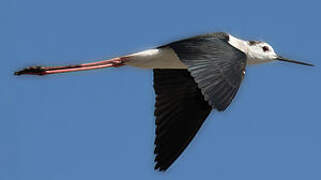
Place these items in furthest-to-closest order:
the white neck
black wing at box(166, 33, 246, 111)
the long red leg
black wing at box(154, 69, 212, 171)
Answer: the white neck < the long red leg < black wing at box(154, 69, 212, 171) < black wing at box(166, 33, 246, 111)

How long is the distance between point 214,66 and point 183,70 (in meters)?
2.26

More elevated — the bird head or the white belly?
the white belly

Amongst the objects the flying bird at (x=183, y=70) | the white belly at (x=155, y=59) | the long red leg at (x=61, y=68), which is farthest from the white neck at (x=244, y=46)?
the long red leg at (x=61, y=68)

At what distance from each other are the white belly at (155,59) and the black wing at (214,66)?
0.30 m

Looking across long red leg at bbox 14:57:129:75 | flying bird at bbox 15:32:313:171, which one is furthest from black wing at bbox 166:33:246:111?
long red leg at bbox 14:57:129:75

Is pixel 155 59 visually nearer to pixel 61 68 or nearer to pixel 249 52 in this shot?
pixel 61 68

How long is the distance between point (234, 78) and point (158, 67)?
210 centimetres

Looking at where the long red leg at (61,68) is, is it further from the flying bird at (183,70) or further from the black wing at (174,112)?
the black wing at (174,112)

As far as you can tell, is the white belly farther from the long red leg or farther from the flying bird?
the long red leg

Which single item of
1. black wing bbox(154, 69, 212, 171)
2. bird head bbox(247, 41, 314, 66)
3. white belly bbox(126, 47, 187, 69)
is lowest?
black wing bbox(154, 69, 212, 171)

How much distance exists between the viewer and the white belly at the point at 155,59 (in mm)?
10695

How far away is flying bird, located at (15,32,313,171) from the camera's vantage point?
9.37 metres

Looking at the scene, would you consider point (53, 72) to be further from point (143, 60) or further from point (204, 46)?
point (204, 46)

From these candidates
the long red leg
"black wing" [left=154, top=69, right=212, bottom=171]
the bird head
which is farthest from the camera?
the bird head
